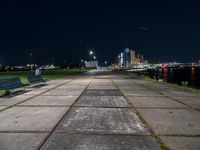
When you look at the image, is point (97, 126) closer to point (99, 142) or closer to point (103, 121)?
point (103, 121)

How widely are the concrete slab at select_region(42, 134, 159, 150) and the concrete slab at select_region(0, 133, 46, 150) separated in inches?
13.4

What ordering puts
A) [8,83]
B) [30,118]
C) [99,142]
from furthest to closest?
[8,83]
[30,118]
[99,142]

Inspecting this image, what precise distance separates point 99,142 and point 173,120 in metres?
3.53

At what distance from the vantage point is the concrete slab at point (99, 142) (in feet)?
20.3

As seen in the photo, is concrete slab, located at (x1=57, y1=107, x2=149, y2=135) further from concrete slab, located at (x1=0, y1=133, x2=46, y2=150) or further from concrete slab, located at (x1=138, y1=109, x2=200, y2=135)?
concrete slab, located at (x1=0, y1=133, x2=46, y2=150)

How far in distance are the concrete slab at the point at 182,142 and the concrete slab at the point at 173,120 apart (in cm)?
48

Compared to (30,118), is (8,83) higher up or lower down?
higher up

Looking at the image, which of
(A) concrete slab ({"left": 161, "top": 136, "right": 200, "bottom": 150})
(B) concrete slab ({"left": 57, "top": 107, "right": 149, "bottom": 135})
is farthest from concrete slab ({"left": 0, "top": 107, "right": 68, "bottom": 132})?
(A) concrete slab ({"left": 161, "top": 136, "right": 200, "bottom": 150})

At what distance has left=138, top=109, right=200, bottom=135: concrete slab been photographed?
7.63 metres

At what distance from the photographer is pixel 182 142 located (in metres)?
6.58

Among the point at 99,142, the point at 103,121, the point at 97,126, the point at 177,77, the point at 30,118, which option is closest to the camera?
the point at 99,142

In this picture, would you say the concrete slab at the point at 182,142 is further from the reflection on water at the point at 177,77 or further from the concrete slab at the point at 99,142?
the reflection on water at the point at 177,77

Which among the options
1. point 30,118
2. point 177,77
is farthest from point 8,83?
point 177,77

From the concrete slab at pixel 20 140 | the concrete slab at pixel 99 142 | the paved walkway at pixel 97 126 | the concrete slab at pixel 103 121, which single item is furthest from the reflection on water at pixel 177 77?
the concrete slab at pixel 20 140
